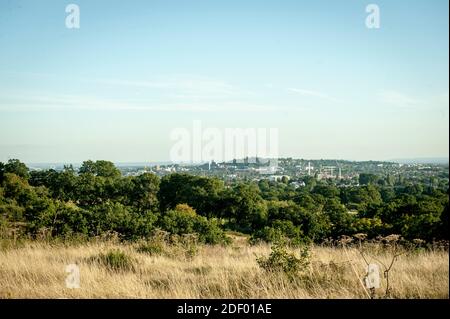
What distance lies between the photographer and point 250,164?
46188 millimetres

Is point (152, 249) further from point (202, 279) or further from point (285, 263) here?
point (285, 263)

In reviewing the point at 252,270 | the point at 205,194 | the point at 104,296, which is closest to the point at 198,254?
the point at 252,270

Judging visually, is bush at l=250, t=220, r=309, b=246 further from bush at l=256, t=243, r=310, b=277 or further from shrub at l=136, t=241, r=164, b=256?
bush at l=256, t=243, r=310, b=277

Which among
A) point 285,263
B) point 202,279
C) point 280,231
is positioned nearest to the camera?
point 202,279

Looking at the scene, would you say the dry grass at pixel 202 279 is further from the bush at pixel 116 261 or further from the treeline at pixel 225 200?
the treeline at pixel 225 200

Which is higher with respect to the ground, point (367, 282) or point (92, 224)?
point (367, 282)

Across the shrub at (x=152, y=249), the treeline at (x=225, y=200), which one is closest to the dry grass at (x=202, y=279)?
the shrub at (x=152, y=249)

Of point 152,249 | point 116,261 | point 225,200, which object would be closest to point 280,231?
point 152,249

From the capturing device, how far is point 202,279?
514 cm

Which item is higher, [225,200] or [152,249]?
[152,249]

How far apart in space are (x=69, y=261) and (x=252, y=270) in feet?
11.7

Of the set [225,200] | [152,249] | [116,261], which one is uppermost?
[116,261]

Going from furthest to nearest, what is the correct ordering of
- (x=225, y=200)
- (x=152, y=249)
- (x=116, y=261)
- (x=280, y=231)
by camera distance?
(x=225, y=200) → (x=280, y=231) → (x=152, y=249) → (x=116, y=261)
